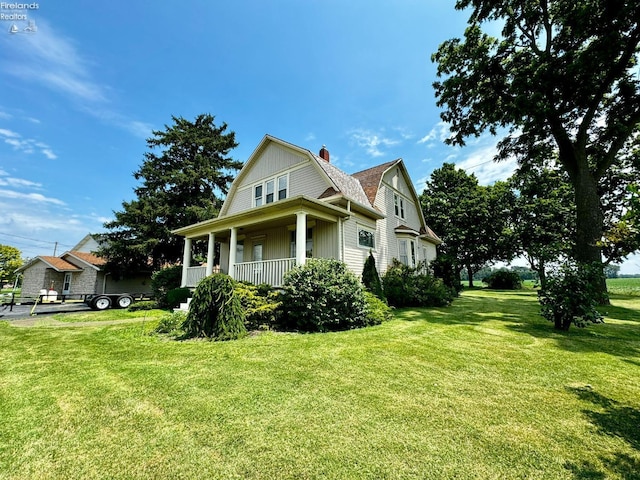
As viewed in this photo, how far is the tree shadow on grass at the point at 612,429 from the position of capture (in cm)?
196

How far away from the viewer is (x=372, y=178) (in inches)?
582

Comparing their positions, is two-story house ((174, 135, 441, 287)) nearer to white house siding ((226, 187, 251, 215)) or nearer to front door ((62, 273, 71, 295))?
white house siding ((226, 187, 251, 215))

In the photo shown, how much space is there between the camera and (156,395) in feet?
10.4

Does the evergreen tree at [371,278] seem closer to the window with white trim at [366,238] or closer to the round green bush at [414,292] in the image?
the window with white trim at [366,238]

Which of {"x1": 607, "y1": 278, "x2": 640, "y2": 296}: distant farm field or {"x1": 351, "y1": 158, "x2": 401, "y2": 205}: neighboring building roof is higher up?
{"x1": 351, "y1": 158, "x2": 401, "y2": 205}: neighboring building roof

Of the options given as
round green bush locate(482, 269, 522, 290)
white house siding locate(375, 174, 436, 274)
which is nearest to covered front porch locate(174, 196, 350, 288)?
white house siding locate(375, 174, 436, 274)

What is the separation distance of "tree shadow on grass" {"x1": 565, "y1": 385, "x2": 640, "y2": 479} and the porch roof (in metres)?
7.37

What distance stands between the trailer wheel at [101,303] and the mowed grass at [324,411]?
9367 mm

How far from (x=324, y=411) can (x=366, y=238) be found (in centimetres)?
993

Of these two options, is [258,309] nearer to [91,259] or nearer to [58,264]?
[91,259]

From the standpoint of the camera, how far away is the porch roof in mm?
9078

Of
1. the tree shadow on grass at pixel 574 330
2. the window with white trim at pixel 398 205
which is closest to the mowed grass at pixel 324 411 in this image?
the tree shadow on grass at pixel 574 330

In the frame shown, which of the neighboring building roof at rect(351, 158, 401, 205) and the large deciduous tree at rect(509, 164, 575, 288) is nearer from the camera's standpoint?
the neighboring building roof at rect(351, 158, 401, 205)

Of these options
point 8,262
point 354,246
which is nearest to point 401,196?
point 354,246
